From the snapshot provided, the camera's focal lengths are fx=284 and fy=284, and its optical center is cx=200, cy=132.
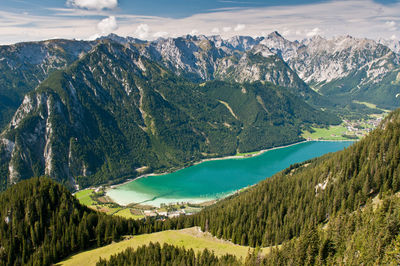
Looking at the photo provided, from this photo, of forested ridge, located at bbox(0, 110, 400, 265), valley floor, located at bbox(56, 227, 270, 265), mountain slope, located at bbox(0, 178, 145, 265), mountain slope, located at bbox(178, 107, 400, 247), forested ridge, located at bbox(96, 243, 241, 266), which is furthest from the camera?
mountain slope, located at bbox(178, 107, 400, 247)

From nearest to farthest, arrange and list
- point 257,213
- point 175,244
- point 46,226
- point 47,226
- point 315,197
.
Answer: point 175,244 < point 46,226 < point 47,226 < point 315,197 < point 257,213

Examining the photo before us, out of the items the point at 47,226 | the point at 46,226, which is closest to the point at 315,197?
the point at 47,226

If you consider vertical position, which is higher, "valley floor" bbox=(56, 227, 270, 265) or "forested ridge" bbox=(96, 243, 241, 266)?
"forested ridge" bbox=(96, 243, 241, 266)

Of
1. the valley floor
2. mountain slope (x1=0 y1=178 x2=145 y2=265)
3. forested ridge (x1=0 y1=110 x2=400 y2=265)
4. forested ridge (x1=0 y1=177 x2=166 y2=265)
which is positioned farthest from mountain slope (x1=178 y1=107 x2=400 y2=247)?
mountain slope (x1=0 y1=178 x2=145 y2=265)

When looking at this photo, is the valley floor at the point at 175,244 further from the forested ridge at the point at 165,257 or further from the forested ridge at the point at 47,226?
the forested ridge at the point at 165,257

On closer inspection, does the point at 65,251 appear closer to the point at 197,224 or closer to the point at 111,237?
the point at 111,237

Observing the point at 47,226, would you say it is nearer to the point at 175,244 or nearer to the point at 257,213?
the point at 175,244

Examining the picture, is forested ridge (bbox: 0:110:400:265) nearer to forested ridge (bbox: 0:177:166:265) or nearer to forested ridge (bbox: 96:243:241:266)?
forested ridge (bbox: 0:177:166:265)

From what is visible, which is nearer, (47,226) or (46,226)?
(46,226)

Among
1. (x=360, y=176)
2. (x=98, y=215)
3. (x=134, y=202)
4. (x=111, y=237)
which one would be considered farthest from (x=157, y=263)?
(x=134, y=202)
